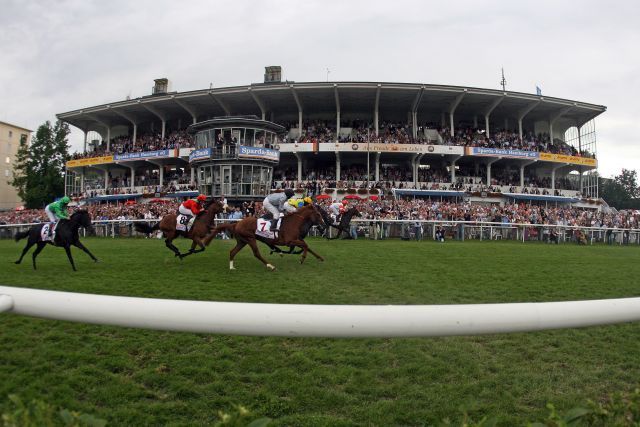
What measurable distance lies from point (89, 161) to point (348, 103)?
2610cm

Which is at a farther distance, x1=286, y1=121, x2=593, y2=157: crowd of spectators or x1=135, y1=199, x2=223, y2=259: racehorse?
x1=286, y1=121, x2=593, y2=157: crowd of spectators

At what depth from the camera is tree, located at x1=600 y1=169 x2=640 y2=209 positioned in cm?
7175

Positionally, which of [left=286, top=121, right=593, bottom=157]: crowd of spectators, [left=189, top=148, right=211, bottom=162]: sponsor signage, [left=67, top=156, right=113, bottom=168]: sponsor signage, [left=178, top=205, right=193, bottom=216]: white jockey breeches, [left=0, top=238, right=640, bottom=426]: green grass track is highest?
[left=286, top=121, right=593, bottom=157]: crowd of spectators

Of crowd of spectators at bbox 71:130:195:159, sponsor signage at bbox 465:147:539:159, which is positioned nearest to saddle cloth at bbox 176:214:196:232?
crowd of spectators at bbox 71:130:195:159

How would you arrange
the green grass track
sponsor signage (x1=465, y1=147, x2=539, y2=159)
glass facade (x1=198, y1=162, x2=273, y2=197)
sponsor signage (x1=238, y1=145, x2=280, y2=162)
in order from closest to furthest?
the green grass track
glass facade (x1=198, y1=162, x2=273, y2=197)
sponsor signage (x1=238, y1=145, x2=280, y2=162)
sponsor signage (x1=465, y1=147, x2=539, y2=159)

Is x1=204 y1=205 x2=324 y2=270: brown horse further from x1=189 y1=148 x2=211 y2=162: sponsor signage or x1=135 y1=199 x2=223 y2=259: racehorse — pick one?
x1=189 y1=148 x2=211 y2=162: sponsor signage

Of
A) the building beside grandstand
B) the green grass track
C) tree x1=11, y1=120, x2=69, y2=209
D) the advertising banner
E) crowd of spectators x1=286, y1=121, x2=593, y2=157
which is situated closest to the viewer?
the green grass track

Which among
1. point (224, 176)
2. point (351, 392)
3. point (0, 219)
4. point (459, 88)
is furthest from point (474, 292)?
point (459, 88)

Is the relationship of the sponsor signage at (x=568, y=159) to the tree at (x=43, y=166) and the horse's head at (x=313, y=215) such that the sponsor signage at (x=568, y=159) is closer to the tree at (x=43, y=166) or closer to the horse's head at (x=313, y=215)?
the horse's head at (x=313, y=215)

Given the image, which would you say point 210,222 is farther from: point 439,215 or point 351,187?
point 351,187

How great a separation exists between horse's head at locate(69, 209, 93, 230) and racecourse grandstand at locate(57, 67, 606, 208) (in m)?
20.3

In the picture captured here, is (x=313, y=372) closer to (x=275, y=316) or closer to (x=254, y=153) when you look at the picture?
(x=275, y=316)

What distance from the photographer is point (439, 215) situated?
22438mm

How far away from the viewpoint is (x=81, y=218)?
396 inches
